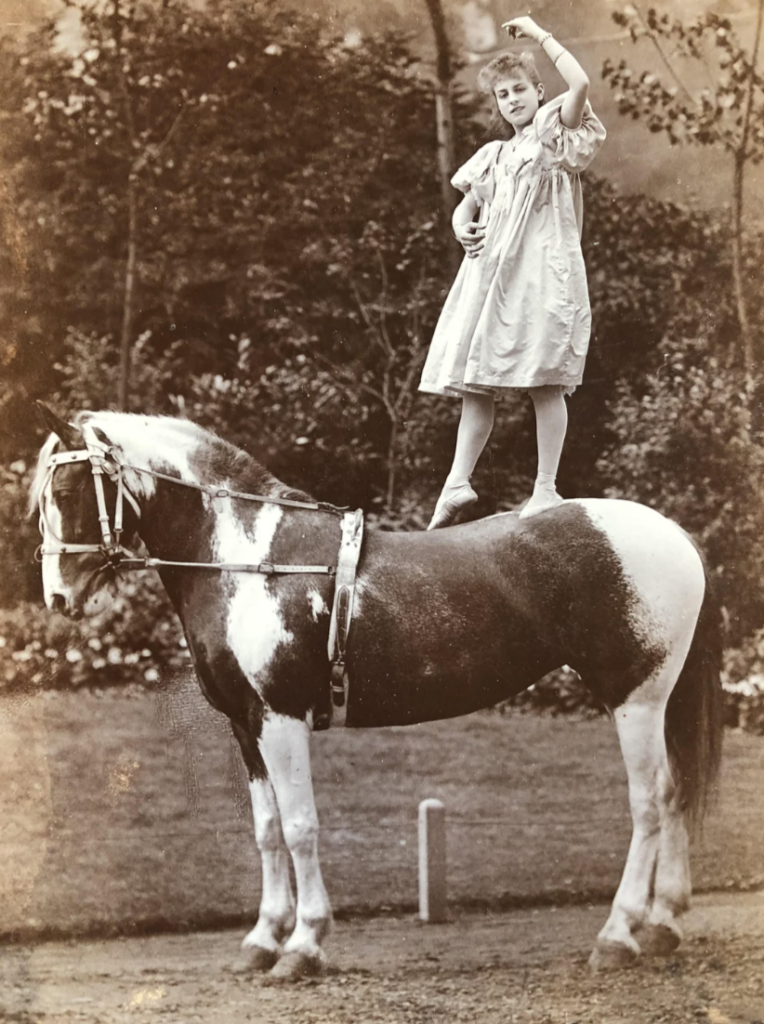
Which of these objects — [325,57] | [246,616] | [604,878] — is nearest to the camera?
[246,616]

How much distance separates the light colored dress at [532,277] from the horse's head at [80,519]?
4.22 ft

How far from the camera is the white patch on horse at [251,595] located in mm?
3895

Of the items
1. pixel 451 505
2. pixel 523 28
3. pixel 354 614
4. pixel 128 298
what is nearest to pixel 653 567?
pixel 451 505

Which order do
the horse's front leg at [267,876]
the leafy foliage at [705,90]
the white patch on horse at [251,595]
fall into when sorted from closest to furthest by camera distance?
the white patch on horse at [251,595], the horse's front leg at [267,876], the leafy foliage at [705,90]

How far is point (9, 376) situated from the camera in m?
4.46

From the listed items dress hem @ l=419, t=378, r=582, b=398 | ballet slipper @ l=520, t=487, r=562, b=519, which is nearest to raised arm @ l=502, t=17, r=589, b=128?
dress hem @ l=419, t=378, r=582, b=398

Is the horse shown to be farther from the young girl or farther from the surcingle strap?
the young girl

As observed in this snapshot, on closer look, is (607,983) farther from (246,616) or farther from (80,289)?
(80,289)

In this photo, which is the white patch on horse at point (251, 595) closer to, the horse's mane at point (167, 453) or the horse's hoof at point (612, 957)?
the horse's mane at point (167, 453)

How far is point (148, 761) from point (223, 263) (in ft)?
6.35

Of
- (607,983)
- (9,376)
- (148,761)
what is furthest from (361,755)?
(9,376)

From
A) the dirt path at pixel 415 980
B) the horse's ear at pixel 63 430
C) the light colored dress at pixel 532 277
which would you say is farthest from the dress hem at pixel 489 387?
the dirt path at pixel 415 980

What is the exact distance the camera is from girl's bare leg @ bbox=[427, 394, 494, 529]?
4.36 meters

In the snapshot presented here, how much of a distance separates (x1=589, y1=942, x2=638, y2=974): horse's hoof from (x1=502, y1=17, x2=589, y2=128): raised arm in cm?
292
